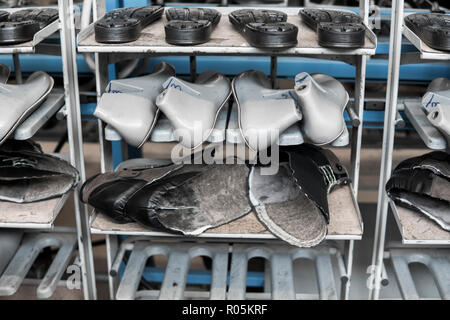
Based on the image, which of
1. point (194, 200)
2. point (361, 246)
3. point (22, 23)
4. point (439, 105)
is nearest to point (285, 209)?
point (194, 200)

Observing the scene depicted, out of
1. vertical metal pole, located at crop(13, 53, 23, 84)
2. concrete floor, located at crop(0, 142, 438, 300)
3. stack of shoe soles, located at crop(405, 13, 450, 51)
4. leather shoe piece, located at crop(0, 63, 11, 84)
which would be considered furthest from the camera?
concrete floor, located at crop(0, 142, 438, 300)

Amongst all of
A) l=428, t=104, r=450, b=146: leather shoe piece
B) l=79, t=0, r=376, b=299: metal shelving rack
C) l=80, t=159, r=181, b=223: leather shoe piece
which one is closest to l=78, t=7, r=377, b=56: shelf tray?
l=79, t=0, r=376, b=299: metal shelving rack

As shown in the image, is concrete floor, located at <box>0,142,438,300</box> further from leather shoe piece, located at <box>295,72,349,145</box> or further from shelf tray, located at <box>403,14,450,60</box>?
shelf tray, located at <box>403,14,450,60</box>

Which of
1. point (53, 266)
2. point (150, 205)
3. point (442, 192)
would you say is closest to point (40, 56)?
point (53, 266)

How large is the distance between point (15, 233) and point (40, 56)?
613 millimetres

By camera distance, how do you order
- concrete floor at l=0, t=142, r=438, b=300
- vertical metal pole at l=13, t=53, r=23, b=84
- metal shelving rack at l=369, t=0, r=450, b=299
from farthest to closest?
concrete floor at l=0, t=142, r=438, b=300, vertical metal pole at l=13, t=53, r=23, b=84, metal shelving rack at l=369, t=0, r=450, b=299

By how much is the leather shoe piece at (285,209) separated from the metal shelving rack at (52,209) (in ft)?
1.76

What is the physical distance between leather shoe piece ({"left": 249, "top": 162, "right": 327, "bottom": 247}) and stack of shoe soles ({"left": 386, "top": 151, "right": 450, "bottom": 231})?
238mm

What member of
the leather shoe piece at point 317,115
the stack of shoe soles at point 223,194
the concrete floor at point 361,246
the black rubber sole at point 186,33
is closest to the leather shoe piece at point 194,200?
the stack of shoe soles at point 223,194

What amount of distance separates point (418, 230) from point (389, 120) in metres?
0.34

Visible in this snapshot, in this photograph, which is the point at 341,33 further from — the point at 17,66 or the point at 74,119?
the point at 17,66

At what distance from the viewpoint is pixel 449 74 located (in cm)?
200

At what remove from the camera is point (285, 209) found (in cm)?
163

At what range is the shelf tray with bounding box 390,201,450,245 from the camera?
149 centimetres
